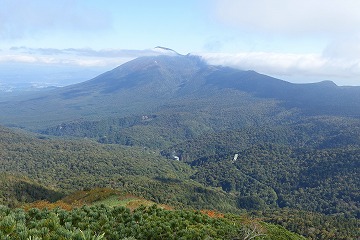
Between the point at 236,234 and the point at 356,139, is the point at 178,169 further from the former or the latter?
the point at 236,234

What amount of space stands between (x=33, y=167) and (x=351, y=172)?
12523cm

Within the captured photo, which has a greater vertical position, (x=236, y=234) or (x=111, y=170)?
(x=236, y=234)

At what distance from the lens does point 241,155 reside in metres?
178

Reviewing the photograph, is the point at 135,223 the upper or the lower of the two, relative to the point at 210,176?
upper

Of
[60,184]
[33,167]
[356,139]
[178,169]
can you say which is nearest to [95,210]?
[60,184]

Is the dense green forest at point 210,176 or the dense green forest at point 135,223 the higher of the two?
the dense green forest at point 135,223

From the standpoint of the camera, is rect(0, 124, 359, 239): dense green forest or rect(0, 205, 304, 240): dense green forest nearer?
rect(0, 205, 304, 240): dense green forest

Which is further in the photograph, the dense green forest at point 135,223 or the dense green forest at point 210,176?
the dense green forest at point 210,176

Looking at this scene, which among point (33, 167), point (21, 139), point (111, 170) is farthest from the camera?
A: point (21, 139)

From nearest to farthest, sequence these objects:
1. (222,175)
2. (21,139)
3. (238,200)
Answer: (238,200) → (222,175) → (21,139)

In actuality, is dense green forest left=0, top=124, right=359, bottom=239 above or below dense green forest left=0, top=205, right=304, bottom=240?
below

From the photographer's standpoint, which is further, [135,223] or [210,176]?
[210,176]

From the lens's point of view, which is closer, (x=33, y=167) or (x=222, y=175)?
(x=33, y=167)

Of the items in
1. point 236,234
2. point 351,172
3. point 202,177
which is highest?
Answer: point 236,234
